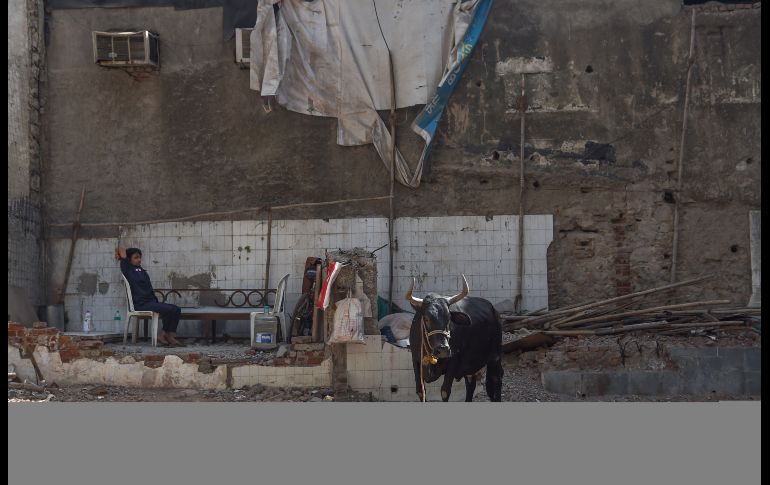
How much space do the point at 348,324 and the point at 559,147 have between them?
415cm

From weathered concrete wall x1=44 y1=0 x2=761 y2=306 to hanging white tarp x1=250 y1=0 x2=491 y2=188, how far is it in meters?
0.23

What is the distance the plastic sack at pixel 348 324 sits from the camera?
11141 mm

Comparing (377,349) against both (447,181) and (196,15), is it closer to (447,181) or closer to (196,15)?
(447,181)

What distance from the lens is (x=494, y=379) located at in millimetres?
11641

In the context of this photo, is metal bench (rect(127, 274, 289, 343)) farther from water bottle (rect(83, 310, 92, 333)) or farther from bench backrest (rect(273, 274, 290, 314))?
water bottle (rect(83, 310, 92, 333))

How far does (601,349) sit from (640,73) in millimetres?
3973

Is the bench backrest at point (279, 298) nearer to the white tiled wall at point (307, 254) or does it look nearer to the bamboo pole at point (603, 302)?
the white tiled wall at point (307, 254)

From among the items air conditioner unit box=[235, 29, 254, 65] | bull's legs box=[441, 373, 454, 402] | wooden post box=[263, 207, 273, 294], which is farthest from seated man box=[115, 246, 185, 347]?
bull's legs box=[441, 373, 454, 402]

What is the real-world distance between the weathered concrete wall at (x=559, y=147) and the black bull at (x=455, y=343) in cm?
179

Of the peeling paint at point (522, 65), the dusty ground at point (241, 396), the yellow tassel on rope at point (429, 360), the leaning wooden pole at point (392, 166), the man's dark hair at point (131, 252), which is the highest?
the peeling paint at point (522, 65)

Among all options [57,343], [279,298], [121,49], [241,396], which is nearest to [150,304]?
[57,343]

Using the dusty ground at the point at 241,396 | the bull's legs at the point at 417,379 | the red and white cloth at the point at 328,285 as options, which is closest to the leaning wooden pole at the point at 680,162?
the dusty ground at the point at 241,396

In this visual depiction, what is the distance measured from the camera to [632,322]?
12.5 meters

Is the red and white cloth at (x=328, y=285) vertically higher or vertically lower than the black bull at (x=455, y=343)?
higher
